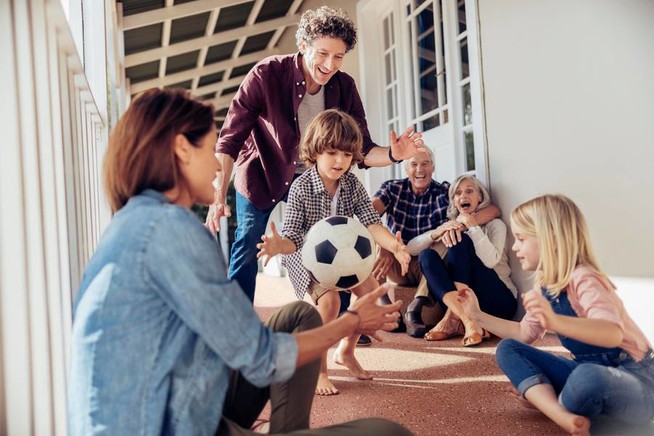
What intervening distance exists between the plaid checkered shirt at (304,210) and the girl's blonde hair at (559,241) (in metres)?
1.03

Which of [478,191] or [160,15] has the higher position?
[160,15]

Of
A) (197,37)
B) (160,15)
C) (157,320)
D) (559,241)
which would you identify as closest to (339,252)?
(559,241)

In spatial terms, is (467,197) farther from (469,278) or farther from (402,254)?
(402,254)

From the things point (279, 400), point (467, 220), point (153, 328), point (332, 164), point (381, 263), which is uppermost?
point (332, 164)

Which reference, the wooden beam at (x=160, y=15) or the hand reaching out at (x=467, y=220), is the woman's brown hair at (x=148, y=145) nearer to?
the hand reaching out at (x=467, y=220)

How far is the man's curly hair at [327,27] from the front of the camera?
9.21ft

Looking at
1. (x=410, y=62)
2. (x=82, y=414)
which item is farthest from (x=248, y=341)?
(x=410, y=62)

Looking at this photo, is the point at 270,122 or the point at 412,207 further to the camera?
the point at 412,207

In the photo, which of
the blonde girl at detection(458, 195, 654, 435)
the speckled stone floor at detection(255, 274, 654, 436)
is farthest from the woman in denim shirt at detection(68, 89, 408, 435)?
the speckled stone floor at detection(255, 274, 654, 436)

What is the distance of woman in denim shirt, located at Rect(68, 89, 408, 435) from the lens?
108 cm

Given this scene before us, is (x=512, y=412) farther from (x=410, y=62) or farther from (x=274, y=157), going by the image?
(x=410, y=62)

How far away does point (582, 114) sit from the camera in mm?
3279

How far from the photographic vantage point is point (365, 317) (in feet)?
4.37

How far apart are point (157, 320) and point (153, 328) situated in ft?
0.05
